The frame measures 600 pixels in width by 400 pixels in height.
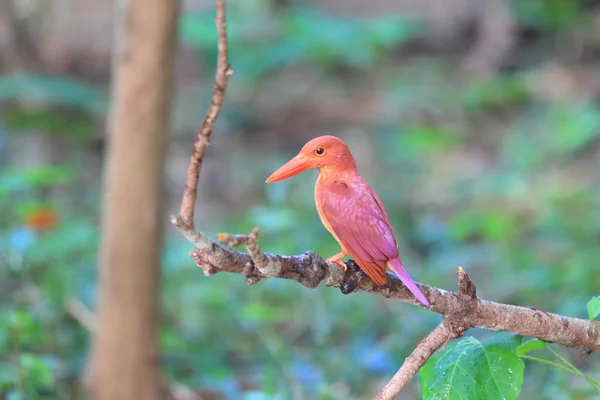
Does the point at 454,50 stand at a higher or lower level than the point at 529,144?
higher

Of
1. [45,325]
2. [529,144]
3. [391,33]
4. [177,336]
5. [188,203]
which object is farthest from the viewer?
[391,33]

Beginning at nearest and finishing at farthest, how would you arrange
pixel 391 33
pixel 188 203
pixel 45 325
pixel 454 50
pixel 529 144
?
pixel 188 203 → pixel 45 325 → pixel 529 144 → pixel 391 33 → pixel 454 50

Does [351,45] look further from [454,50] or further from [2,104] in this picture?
[2,104]

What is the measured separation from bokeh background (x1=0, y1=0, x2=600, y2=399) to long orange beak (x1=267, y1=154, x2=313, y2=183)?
46.8 inches

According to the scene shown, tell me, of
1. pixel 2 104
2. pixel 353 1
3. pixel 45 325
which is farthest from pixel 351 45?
pixel 45 325

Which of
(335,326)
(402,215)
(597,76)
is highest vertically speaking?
(597,76)

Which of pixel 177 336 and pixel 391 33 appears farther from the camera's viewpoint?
pixel 391 33

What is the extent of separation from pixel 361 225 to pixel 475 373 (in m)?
0.36

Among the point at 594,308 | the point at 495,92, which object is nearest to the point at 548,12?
the point at 495,92

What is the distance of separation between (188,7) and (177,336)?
14.4 feet

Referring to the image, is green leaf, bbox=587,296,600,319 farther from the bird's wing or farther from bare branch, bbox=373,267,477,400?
the bird's wing

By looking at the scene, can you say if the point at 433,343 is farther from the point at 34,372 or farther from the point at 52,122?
the point at 52,122

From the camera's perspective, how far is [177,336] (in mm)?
3402

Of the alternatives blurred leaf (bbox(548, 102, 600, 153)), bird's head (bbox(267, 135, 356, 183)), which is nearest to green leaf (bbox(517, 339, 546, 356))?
bird's head (bbox(267, 135, 356, 183))
